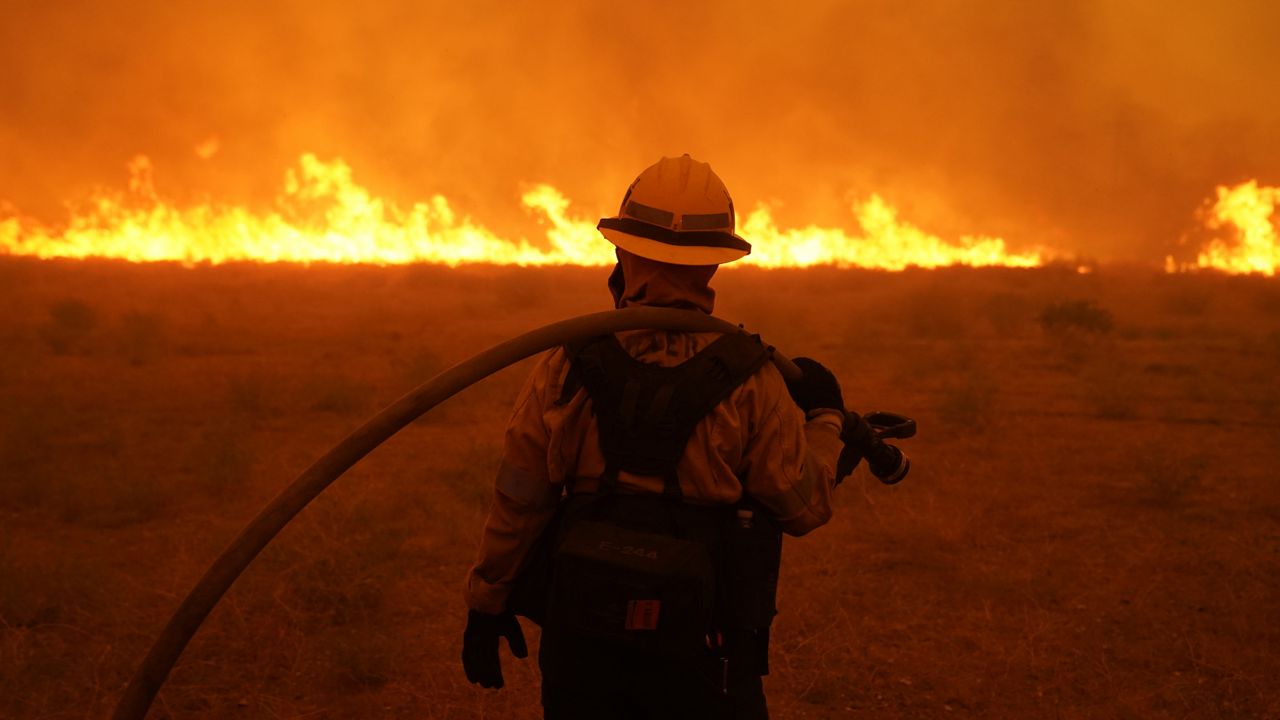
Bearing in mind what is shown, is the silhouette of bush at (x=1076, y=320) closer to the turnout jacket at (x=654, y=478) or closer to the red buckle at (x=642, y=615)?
the turnout jacket at (x=654, y=478)

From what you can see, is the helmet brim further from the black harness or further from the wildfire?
the wildfire

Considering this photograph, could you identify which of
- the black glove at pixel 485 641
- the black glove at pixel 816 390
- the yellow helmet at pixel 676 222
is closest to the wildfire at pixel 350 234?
the black glove at pixel 816 390

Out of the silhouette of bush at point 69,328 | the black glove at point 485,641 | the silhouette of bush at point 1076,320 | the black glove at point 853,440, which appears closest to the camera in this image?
the black glove at point 485,641

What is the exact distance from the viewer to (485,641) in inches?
92.0

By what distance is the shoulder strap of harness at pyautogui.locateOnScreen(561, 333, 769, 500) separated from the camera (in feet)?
6.41

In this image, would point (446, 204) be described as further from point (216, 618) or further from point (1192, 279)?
point (216, 618)

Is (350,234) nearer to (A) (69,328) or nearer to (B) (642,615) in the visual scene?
(A) (69,328)

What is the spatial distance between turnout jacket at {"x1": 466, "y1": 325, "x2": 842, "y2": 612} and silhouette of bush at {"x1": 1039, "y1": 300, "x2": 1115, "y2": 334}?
1682 cm

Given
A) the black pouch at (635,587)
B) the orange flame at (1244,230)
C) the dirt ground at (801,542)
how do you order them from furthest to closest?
the orange flame at (1244,230), the dirt ground at (801,542), the black pouch at (635,587)

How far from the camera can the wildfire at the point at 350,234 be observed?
36250mm

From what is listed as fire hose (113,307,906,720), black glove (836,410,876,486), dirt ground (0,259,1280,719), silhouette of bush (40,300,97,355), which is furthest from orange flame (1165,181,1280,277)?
fire hose (113,307,906,720)

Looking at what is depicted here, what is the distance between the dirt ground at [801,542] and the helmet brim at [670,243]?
280 centimetres

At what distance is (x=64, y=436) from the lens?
361 inches

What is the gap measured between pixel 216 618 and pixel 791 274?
28.6m
